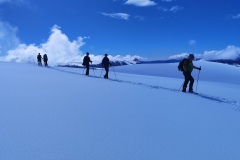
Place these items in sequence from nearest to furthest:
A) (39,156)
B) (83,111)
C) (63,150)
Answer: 1. (39,156)
2. (63,150)
3. (83,111)

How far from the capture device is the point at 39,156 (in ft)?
12.6

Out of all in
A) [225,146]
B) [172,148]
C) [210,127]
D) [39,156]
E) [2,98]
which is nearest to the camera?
[39,156]

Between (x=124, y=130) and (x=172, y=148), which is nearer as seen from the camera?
(x=172, y=148)

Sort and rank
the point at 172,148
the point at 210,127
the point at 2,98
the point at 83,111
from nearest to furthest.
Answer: the point at 172,148 → the point at 210,127 → the point at 83,111 → the point at 2,98

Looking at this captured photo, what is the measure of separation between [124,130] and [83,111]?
1800 mm

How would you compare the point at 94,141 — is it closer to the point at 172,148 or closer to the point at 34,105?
the point at 172,148

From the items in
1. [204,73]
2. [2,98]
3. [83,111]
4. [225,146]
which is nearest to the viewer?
[225,146]

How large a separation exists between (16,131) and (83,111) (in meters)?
2.23

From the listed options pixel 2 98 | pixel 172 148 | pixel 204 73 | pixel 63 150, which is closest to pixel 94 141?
pixel 63 150

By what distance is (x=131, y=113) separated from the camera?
6.94 m

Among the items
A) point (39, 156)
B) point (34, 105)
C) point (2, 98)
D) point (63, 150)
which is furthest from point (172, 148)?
point (2, 98)

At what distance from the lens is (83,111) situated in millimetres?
6750

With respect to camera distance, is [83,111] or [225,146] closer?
[225,146]

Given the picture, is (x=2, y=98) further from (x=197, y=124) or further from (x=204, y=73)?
(x=204, y=73)
